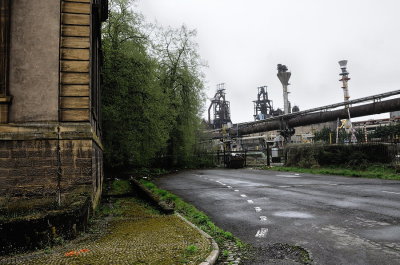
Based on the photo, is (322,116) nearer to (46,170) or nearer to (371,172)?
(371,172)

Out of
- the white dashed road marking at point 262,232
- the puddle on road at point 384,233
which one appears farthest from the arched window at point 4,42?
the puddle on road at point 384,233

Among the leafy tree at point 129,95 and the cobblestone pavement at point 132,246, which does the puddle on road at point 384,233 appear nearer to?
the cobblestone pavement at point 132,246

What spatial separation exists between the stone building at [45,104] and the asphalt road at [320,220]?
11.8ft

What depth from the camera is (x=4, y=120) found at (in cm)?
723

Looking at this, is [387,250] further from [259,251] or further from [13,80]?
[13,80]

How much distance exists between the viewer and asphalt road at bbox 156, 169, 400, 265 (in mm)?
4980

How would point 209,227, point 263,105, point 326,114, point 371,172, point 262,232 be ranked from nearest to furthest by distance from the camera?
point 262,232, point 209,227, point 371,172, point 326,114, point 263,105

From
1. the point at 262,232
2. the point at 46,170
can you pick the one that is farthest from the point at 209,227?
the point at 46,170

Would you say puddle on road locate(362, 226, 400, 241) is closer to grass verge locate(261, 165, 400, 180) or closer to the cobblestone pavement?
the cobblestone pavement

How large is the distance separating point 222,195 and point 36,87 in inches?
280

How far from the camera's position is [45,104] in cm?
745

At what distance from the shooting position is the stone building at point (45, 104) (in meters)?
7.12

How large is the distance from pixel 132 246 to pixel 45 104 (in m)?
4.06

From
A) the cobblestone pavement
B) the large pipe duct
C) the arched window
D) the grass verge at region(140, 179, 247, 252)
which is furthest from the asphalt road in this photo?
the large pipe duct
